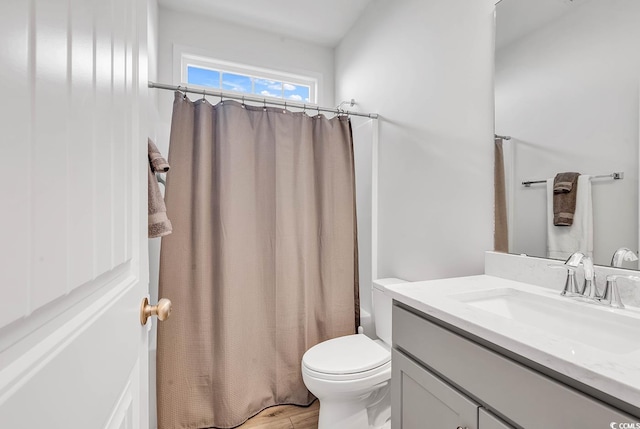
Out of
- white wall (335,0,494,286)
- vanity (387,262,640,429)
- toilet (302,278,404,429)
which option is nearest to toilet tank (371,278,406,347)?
toilet (302,278,404,429)

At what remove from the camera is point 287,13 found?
2.22m

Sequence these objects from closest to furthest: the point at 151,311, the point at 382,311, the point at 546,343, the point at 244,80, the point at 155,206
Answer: the point at 546,343
the point at 151,311
the point at 155,206
the point at 382,311
the point at 244,80

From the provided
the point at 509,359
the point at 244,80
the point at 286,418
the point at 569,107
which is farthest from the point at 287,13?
the point at 286,418

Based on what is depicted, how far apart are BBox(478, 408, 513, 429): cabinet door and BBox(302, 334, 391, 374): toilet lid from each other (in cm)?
77

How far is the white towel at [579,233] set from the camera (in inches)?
38.5

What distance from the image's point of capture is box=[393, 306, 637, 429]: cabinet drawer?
1.71 ft

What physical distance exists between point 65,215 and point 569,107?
140 centimetres

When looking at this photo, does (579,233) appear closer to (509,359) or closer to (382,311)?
(509,359)

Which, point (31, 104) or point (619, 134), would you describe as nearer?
point (31, 104)

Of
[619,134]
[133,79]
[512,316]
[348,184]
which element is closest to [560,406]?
[512,316]

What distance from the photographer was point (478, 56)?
1.34m

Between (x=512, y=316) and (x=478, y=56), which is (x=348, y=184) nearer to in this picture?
(x=478, y=56)

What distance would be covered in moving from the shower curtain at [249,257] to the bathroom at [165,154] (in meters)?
0.19

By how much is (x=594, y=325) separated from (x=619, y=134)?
1.92ft
